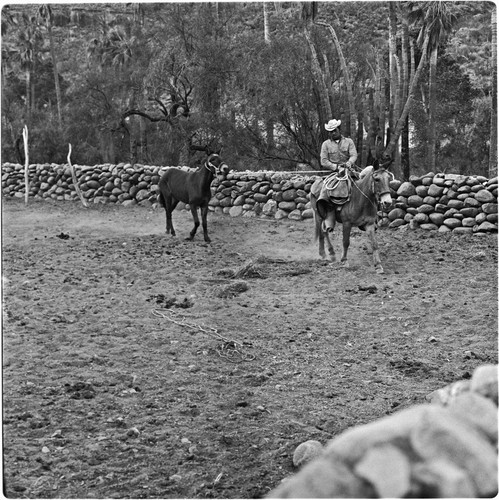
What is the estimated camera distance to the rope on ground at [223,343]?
13.1 ft

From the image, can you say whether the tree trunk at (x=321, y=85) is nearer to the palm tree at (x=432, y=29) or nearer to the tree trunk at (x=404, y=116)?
the tree trunk at (x=404, y=116)

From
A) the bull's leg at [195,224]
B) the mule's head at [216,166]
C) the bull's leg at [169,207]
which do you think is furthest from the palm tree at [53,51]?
the bull's leg at [195,224]

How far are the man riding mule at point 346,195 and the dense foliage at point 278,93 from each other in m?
0.89

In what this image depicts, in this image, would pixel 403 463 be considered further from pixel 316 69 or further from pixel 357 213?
pixel 316 69

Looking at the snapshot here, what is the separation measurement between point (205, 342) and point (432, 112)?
13.2ft

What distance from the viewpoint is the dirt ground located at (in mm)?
2984

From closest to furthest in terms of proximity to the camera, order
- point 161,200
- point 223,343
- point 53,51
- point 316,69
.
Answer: point 223,343, point 161,200, point 316,69, point 53,51

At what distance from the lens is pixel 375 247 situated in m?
5.98

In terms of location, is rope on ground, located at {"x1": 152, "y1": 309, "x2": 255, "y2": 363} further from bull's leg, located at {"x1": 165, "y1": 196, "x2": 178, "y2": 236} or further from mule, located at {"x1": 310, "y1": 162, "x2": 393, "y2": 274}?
bull's leg, located at {"x1": 165, "y1": 196, "x2": 178, "y2": 236}

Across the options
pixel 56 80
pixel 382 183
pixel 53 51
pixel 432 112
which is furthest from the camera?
pixel 53 51

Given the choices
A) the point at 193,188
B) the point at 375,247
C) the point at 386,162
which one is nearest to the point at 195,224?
the point at 193,188

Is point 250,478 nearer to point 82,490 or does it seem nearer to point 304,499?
point 82,490

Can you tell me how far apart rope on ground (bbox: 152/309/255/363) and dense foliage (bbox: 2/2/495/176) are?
2.89 metres

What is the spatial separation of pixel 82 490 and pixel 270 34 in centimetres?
623
